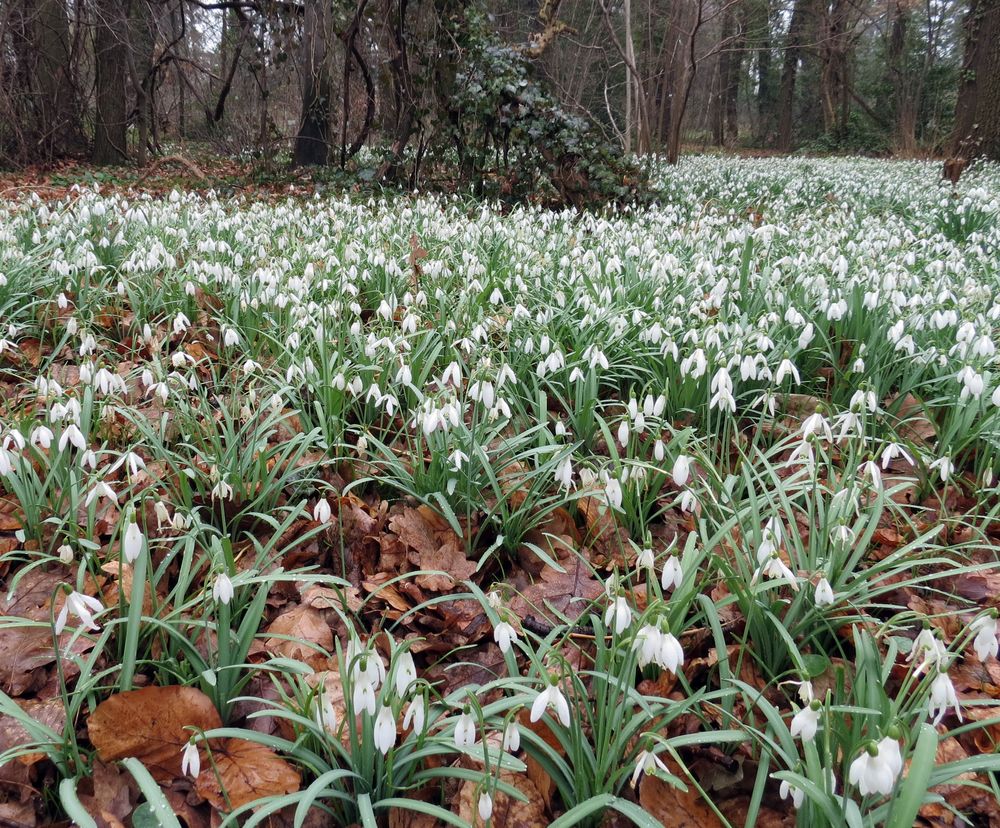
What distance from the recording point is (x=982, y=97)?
11.9 m

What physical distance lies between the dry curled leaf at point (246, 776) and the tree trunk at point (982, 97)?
47.2 ft

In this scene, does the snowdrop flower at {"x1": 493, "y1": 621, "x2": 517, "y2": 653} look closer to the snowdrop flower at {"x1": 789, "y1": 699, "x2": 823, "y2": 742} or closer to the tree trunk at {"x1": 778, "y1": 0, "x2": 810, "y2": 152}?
the snowdrop flower at {"x1": 789, "y1": 699, "x2": 823, "y2": 742}

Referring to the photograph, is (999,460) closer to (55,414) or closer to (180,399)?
(180,399)

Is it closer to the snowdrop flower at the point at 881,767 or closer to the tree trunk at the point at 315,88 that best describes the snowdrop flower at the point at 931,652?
the snowdrop flower at the point at 881,767

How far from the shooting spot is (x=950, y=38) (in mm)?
25062

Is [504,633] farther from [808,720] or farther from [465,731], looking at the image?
[808,720]

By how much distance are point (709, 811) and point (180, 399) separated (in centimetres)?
201

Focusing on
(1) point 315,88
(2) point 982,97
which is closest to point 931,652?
(1) point 315,88

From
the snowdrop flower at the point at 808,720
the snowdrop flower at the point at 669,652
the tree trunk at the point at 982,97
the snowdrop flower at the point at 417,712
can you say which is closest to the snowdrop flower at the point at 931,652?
the snowdrop flower at the point at 808,720

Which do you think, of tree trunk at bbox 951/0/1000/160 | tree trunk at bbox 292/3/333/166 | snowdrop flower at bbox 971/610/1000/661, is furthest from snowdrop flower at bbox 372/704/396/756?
tree trunk at bbox 951/0/1000/160

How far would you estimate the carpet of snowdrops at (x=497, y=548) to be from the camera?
4.37 ft

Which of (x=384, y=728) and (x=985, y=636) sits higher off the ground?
(x=985, y=636)

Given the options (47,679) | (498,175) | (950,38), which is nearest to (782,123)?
(950,38)

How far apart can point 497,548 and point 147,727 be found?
→ 3.41ft
